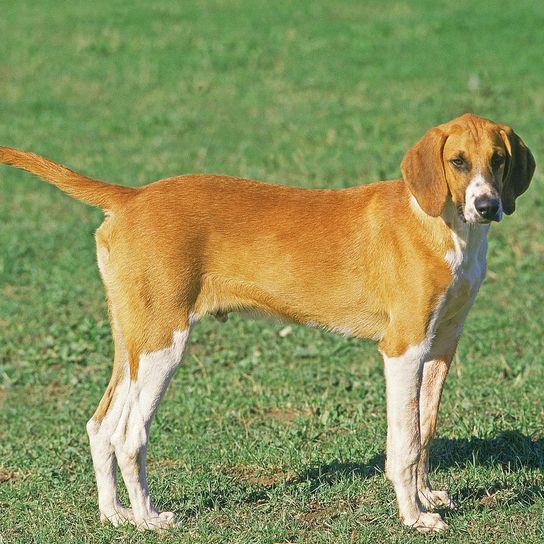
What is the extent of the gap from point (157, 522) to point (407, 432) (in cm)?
130

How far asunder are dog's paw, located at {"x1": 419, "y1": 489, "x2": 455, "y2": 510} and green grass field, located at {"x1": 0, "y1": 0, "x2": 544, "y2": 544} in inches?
3.7

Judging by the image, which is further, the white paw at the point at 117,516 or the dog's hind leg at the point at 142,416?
the white paw at the point at 117,516

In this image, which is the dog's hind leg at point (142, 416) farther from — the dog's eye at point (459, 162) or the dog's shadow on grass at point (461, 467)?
the dog's eye at point (459, 162)

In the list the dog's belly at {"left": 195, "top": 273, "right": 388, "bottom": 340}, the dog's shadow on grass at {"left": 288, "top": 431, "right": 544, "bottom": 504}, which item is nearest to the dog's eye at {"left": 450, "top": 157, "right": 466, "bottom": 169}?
the dog's belly at {"left": 195, "top": 273, "right": 388, "bottom": 340}

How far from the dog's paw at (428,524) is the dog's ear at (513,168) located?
1515 millimetres

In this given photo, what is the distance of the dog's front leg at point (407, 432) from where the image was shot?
17.9 ft

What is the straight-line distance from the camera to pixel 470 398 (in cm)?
728

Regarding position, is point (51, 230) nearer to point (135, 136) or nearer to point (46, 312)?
point (46, 312)

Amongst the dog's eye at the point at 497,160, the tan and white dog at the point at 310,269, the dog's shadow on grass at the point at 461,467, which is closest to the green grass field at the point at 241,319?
the dog's shadow on grass at the point at 461,467

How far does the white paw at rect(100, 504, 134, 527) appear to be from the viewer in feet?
18.6

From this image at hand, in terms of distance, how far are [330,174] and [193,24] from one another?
6908 millimetres

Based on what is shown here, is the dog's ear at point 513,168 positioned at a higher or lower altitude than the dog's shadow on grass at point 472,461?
higher

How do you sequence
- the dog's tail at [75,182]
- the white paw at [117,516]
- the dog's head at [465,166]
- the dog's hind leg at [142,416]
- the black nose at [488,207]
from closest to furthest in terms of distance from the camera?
the black nose at [488,207]
the dog's head at [465,166]
the dog's hind leg at [142,416]
the white paw at [117,516]
the dog's tail at [75,182]

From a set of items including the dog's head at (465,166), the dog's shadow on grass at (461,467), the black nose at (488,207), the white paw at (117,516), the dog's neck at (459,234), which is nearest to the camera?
the black nose at (488,207)
